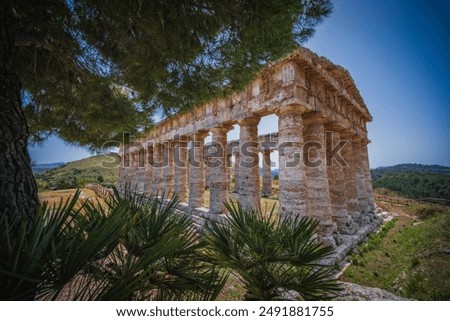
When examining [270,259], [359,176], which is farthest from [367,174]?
[270,259]

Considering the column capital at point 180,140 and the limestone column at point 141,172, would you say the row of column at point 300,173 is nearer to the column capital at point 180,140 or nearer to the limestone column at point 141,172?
the column capital at point 180,140

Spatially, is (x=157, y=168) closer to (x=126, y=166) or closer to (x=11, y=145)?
(x=126, y=166)

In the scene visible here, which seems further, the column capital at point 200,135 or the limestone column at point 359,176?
the limestone column at point 359,176

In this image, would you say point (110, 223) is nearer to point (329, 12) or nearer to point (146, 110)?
point (329, 12)

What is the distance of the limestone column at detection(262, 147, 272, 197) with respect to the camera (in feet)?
78.1

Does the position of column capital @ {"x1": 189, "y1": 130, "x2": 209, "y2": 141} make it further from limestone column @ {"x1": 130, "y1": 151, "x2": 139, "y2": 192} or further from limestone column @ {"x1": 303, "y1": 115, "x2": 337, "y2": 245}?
limestone column @ {"x1": 130, "y1": 151, "x2": 139, "y2": 192}

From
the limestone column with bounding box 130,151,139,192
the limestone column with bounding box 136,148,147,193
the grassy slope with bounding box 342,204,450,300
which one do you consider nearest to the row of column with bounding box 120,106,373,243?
the grassy slope with bounding box 342,204,450,300

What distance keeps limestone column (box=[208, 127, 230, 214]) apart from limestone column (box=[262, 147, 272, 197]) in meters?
13.5

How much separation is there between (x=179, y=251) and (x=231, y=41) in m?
2.76

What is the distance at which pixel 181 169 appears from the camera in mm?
14094

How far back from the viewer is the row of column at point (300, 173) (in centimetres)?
710

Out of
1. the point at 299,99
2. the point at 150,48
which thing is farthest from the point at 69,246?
the point at 299,99

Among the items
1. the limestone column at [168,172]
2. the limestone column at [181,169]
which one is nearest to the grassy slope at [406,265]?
the limestone column at [181,169]
